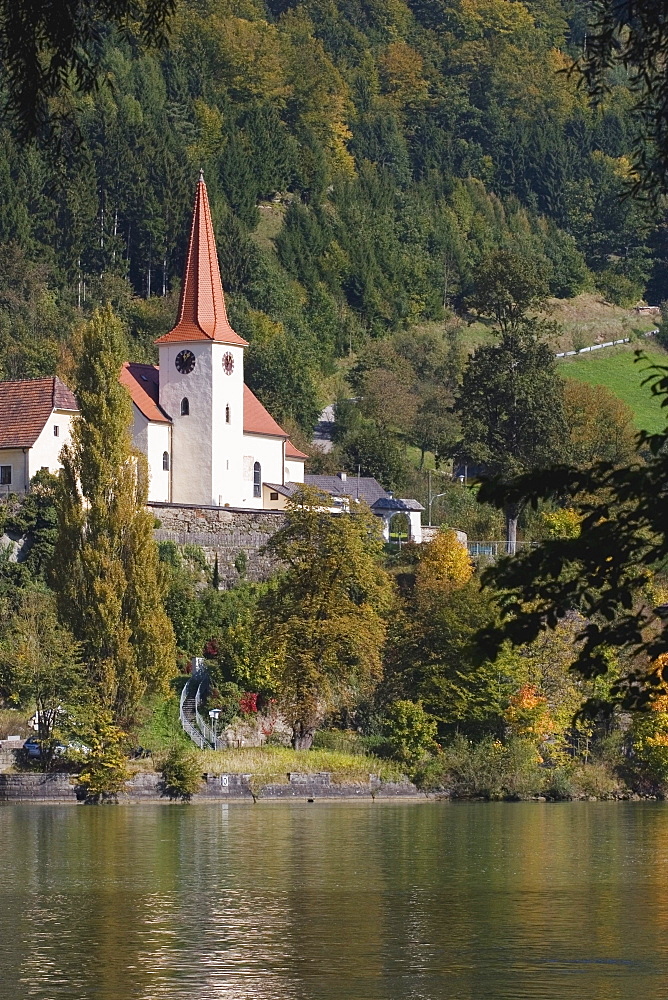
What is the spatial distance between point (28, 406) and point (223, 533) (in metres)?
8.58

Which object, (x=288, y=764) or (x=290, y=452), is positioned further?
(x=290, y=452)

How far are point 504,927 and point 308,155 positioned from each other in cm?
12184

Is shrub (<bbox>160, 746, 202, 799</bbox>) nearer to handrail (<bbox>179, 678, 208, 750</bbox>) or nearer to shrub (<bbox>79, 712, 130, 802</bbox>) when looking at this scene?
shrub (<bbox>79, 712, 130, 802</bbox>)

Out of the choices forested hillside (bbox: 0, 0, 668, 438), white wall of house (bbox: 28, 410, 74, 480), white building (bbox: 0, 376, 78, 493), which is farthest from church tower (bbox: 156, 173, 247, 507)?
forested hillside (bbox: 0, 0, 668, 438)

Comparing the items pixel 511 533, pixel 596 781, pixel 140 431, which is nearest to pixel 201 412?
pixel 140 431

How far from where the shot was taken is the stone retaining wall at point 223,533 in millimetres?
68438

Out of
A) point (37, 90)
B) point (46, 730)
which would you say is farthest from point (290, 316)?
point (37, 90)

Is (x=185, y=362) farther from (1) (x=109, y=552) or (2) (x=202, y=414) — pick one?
(1) (x=109, y=552)

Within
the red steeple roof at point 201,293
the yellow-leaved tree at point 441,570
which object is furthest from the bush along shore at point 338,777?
the red steeple roof at point 201,293

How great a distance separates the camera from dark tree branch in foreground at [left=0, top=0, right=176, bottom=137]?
15984 mm

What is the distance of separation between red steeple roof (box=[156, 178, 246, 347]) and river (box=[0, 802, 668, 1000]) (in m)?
36.9

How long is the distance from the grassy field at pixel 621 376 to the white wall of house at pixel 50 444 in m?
48.6

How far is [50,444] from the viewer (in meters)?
A: 70.1

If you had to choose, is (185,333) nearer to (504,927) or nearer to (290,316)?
(290,316)
